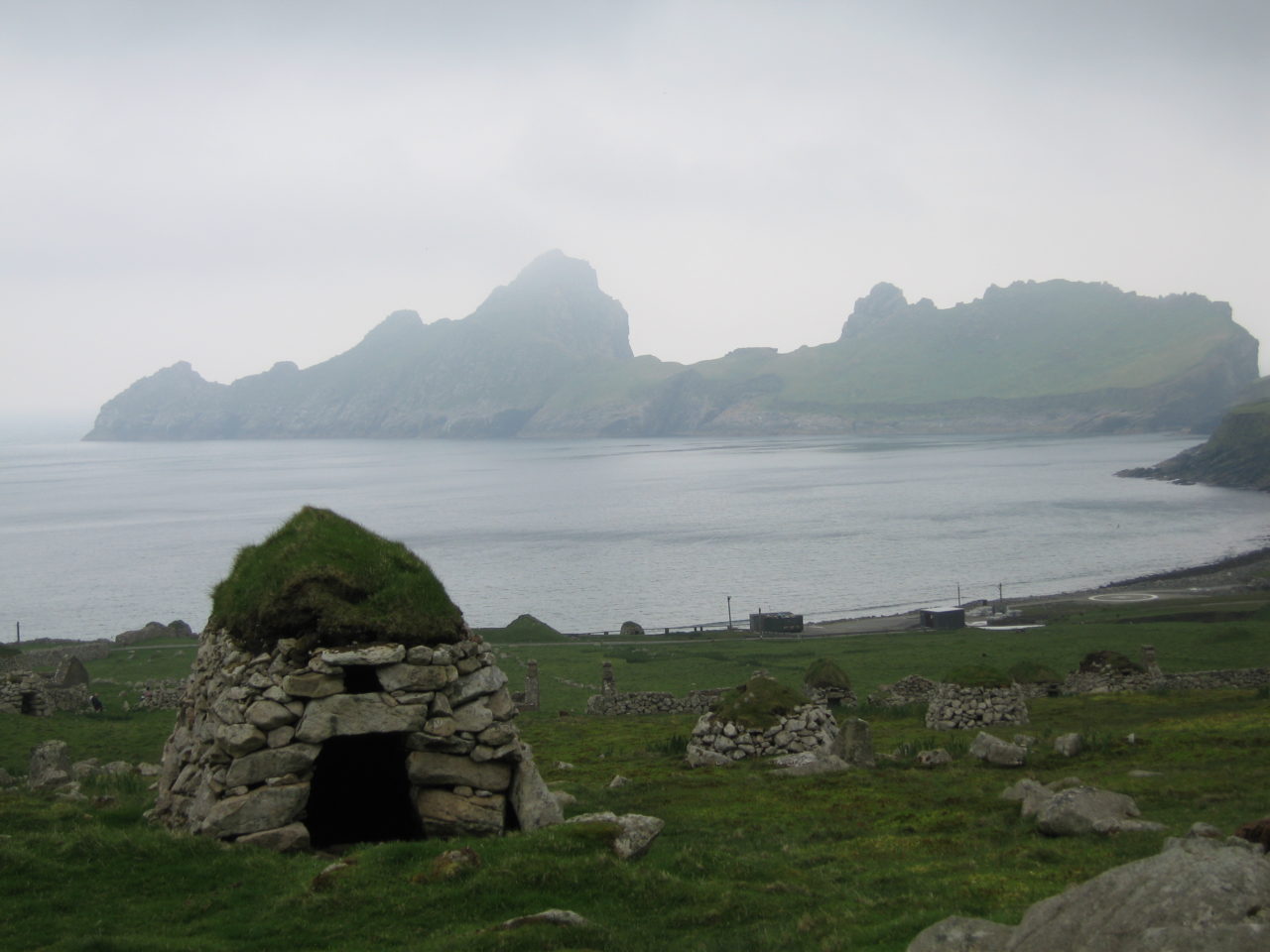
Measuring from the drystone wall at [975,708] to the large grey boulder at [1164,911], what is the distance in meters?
26.6

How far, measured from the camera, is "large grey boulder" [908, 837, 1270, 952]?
767 centimetres

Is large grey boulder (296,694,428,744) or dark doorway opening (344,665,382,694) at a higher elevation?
dark doorway opening (344,665,382,694)

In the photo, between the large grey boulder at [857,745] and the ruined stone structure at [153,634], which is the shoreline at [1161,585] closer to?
the ruined stone structure at [153,634]

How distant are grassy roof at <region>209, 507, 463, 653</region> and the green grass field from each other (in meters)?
3.70

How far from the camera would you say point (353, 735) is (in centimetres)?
1747

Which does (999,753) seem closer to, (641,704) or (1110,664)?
(641,704)

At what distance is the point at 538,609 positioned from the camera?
350 feet

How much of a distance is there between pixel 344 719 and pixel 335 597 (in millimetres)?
2436

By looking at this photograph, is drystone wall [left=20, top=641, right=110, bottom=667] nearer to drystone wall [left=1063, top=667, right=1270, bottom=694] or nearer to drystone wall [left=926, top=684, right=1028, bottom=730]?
drystone wall [left=926, top=684, right=1028, bottom=730]

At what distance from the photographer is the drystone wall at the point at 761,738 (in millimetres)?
28859

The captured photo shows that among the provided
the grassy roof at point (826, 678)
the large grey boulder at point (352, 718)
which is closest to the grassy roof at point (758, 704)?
the grassy roof at point (826, 678)

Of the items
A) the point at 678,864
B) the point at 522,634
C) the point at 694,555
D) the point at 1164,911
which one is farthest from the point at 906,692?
the point at 694,555

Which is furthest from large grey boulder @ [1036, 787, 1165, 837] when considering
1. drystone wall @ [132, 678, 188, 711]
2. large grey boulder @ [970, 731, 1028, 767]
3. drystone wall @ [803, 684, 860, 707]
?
drystone wall @ [132, 678, 188, 711]

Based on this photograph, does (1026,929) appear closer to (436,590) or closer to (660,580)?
(436,590)
